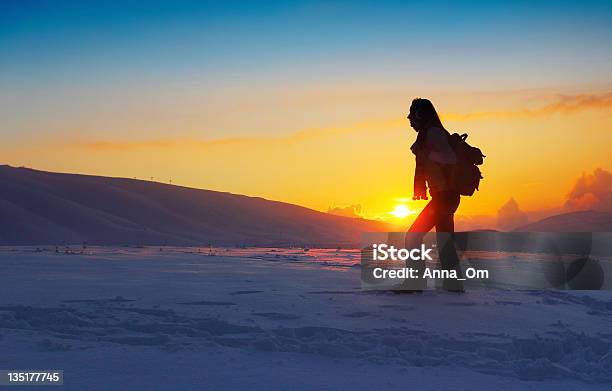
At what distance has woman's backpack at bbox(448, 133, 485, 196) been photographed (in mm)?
6160

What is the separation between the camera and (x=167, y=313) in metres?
4.40

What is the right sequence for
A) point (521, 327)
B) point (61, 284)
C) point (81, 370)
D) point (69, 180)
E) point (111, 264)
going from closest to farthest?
point (81, 370) < point (521, 327) < point (61, 284) < point (111, 264) < point (69, 180)

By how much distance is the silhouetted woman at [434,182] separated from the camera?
6109 millimetres

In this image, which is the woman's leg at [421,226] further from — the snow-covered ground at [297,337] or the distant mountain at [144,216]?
the distant mountain at [144,216]

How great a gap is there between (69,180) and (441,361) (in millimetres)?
41520

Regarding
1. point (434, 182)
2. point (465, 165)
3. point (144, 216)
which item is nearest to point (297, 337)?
point (434, 182)

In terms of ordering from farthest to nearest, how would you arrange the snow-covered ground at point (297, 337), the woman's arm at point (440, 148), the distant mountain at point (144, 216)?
the distant mountain at point (144, 216)
the woman's arm at point (440, 148)
the snow-covered ground at point (297, 337)

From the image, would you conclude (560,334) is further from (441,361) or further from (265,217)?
(265,217)

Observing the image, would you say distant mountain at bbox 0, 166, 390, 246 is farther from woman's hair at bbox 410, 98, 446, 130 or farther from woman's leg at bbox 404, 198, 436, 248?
woman's hair at bbox 410, 98, 446, 130

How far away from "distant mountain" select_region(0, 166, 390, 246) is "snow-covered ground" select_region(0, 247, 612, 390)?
2003 centimetres

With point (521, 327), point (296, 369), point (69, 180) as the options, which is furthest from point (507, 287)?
point (69, 180)

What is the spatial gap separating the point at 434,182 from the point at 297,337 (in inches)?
116

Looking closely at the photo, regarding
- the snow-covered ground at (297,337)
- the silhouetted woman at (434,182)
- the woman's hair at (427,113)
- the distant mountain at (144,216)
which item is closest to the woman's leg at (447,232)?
the silhouetted woman at (434,182)

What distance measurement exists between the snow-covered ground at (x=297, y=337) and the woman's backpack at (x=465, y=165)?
107 centimetres
